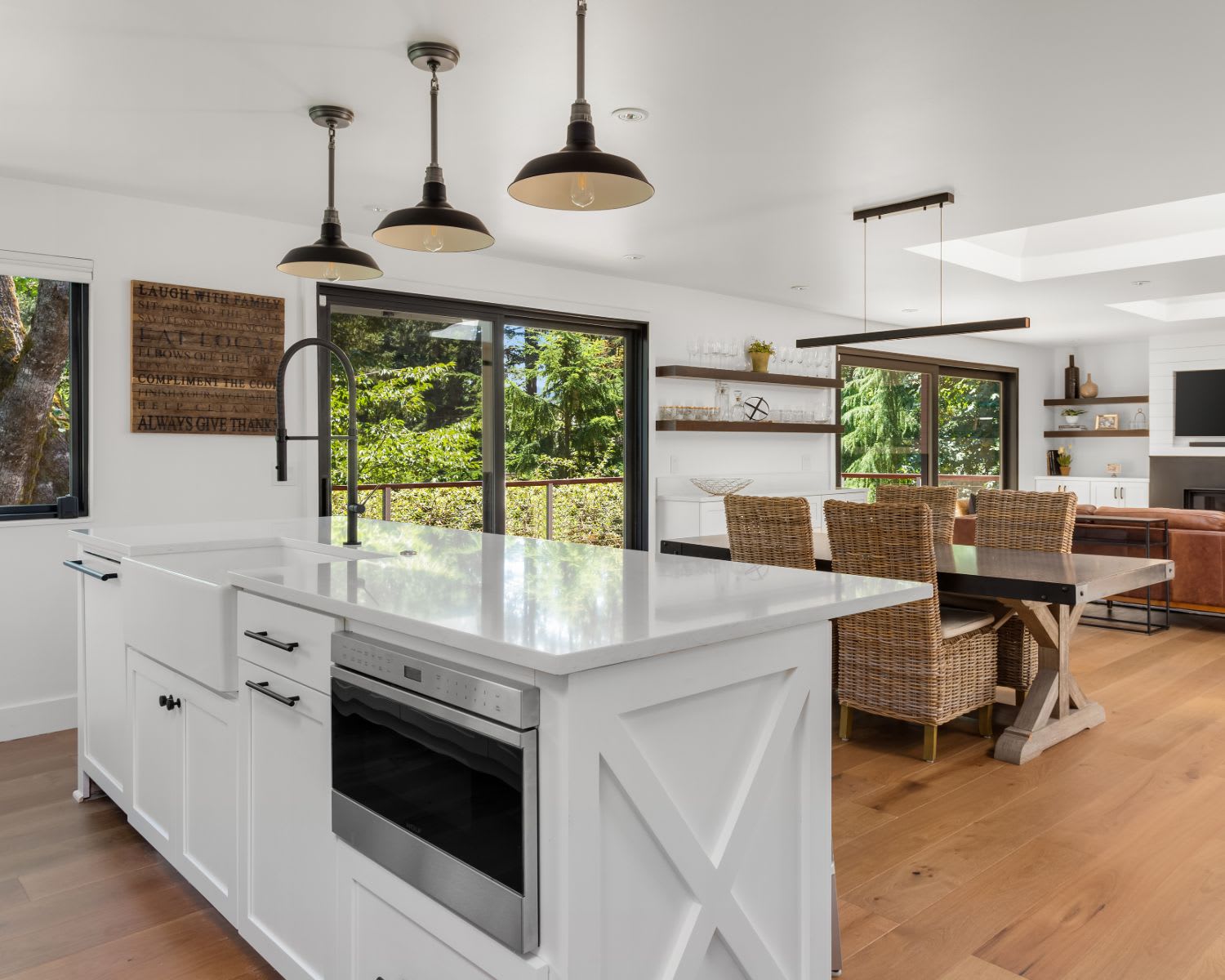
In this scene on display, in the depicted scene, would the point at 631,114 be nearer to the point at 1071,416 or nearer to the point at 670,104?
the point at 670,104

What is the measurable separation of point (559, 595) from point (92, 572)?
1815 millimetres

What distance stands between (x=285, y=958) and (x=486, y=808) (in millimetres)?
856

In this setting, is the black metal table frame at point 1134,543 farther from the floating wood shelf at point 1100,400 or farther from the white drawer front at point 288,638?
the white drawer front at point 288,638

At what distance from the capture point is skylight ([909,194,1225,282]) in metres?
5.20

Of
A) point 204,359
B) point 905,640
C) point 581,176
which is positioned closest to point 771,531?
point 905,640

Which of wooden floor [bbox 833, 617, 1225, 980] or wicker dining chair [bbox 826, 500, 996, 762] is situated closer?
wooden floor [bbox 833, 617, 1225, 980]

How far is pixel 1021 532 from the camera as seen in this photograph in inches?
167

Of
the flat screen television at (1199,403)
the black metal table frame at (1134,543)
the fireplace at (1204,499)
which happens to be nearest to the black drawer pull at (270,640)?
the black metal table frame at (1134,543)

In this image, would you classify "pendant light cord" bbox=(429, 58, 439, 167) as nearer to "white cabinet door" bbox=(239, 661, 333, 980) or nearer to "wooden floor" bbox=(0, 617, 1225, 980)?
"white cabinet door" bbox=(239, 661, 333, 980)

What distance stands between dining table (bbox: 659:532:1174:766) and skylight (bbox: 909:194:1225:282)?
2.12 meters

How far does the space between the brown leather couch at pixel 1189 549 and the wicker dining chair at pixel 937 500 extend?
1.14m

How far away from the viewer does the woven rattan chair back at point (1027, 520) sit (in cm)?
409

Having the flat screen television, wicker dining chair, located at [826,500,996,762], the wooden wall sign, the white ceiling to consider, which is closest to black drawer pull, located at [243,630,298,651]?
the white ceiling

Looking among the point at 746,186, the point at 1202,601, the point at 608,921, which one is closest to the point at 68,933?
the point at 608,921
